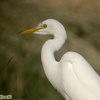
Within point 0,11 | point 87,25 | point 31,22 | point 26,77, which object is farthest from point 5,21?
point 87,25

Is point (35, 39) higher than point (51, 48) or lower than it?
lower

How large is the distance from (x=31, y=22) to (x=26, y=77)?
2.03 ft

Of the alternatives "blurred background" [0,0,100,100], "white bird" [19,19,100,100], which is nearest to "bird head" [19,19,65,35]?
"white bird" [19,19,100,100]

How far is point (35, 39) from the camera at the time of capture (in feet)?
8.57

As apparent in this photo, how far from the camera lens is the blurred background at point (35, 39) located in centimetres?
249

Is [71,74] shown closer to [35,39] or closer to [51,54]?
[51,54]

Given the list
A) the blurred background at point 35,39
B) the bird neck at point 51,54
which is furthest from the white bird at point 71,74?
the blurred background at point 35,39

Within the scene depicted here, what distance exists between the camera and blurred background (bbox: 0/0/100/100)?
2486mm

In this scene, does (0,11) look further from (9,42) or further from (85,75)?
(85,75)

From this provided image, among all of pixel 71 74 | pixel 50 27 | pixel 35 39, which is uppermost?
pixel 50 27

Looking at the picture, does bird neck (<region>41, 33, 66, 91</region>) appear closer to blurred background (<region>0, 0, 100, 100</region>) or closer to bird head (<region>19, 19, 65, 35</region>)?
bird head (<region>19, 19, 65, 35</region>)

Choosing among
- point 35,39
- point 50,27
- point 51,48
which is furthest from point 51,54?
point 35,39

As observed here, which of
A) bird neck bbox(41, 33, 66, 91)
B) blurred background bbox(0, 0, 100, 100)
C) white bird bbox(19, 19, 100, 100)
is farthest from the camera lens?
blurred background bbox(0, 0, 100, 100)

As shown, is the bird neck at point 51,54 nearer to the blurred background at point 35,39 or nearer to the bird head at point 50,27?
the bird head at point 50,27
